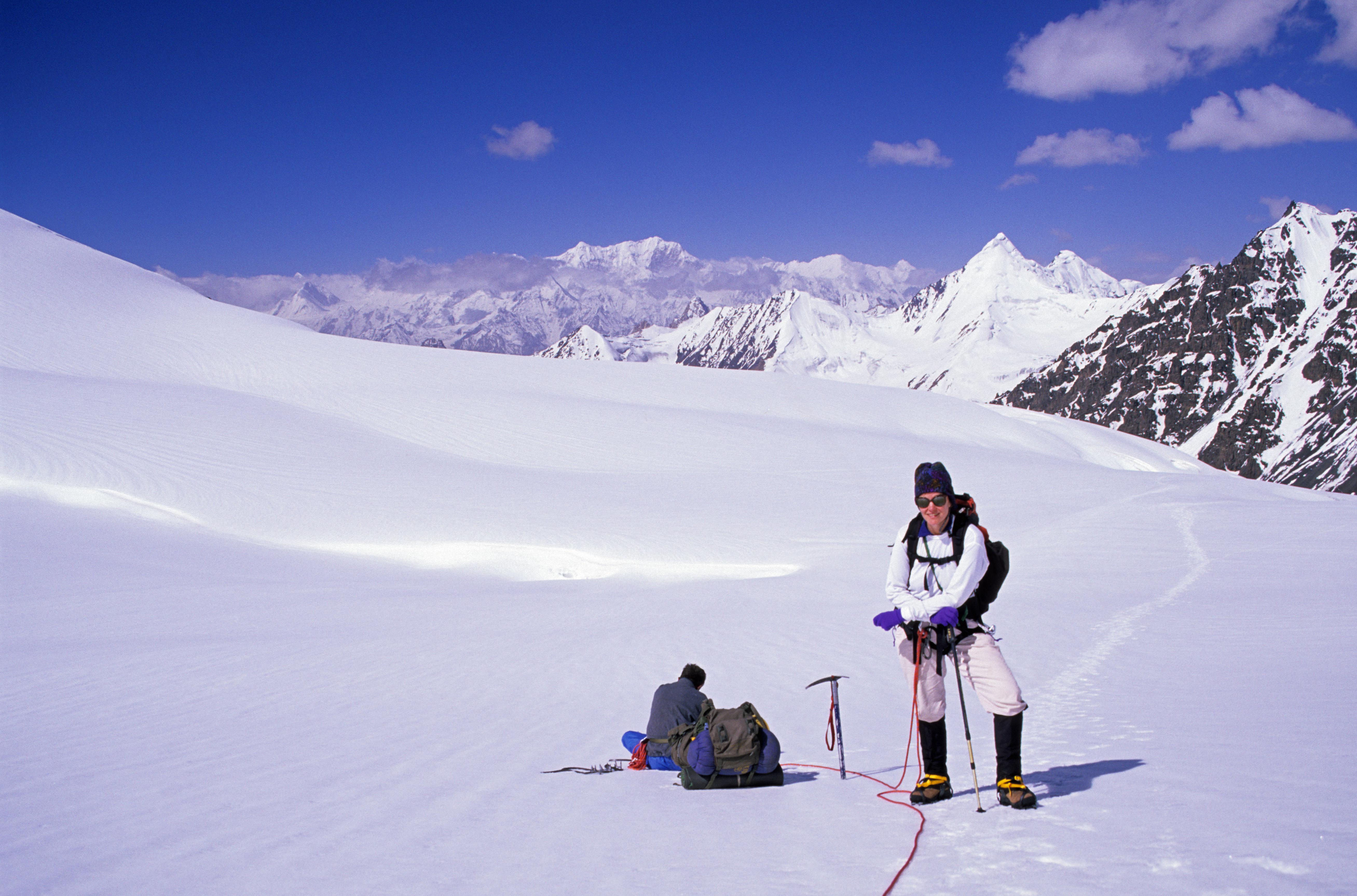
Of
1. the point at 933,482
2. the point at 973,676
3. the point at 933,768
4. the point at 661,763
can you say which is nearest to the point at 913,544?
the point at 933,482

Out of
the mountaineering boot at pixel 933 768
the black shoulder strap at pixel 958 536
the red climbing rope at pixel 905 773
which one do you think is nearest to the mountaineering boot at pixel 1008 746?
the mountaineering boot at pixel 933 768

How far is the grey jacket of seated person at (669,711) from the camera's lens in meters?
6.26

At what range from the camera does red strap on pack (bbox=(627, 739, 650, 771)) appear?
20.5ft

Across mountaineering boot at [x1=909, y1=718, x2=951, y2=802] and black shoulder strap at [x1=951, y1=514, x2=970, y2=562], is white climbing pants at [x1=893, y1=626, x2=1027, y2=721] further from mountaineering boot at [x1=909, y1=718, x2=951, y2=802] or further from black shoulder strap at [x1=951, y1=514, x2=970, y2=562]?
black shoulder strap at [x1=951, y1=514, x2=970, y2=562]

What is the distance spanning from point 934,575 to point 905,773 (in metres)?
1.69

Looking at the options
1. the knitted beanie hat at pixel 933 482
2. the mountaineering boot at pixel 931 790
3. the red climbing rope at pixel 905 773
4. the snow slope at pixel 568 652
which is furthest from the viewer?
the mountaineering boot at pixel 931 790

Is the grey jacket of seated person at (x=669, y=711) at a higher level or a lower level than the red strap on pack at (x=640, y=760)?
higher

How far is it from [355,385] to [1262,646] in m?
33.1

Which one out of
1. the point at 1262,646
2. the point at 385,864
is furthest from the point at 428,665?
the point at 1262,646

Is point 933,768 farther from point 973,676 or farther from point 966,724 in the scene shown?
point 973,676

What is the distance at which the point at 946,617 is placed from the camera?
457 cm

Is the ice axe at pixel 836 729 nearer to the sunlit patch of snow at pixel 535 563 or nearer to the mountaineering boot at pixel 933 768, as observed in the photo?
the mountaineering boot at pixel 933 768

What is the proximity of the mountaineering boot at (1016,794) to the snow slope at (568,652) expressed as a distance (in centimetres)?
9

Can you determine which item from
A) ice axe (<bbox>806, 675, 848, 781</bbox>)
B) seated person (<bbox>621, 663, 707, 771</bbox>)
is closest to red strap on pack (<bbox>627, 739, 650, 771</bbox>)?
seated person (<bbox>621, 663, 707, 771</bbox>)
